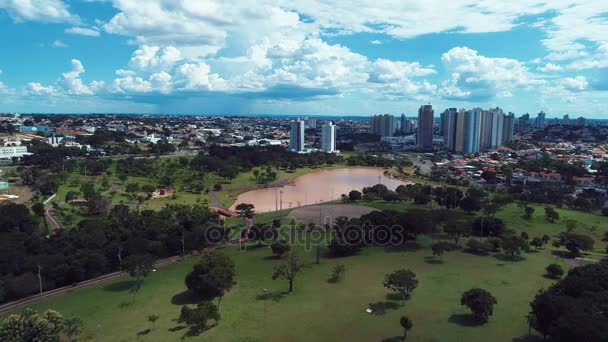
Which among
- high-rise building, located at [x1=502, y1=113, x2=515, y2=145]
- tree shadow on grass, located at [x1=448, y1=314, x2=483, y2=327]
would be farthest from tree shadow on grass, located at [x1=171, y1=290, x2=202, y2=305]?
high-rise building, located at [x1=502, y1=113, x2=515, y2=145]

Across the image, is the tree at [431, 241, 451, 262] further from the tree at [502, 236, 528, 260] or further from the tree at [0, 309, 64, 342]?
the tree at [0, 309, 64, 342]

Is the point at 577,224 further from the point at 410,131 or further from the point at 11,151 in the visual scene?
the point at 410,131

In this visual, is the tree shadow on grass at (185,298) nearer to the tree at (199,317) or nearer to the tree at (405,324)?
the tree at (199,317)

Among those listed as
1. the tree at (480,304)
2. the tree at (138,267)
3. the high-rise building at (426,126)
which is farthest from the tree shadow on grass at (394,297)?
the high-rise building at (426,126)

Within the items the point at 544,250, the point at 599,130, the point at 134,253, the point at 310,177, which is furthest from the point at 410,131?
the point at 134,253

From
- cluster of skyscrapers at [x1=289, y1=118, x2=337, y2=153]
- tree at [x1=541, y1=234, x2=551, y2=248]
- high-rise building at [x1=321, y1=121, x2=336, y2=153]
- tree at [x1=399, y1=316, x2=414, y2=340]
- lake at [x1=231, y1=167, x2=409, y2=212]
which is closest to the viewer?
tree at [x1=399, y1=316, x2=414, y2=340]

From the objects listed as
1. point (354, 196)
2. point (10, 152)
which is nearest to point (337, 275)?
point (354, 196)
